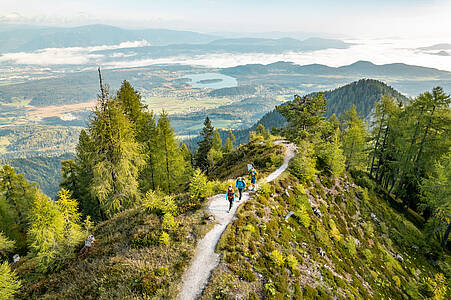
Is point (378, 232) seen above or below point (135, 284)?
below

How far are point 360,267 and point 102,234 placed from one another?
22175mm

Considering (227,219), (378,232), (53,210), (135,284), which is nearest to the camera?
(135,284)

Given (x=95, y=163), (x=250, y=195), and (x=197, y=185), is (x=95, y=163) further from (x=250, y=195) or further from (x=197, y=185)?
(x=250, y=195)

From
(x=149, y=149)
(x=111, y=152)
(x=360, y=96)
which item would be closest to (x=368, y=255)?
(x=111, y=152)

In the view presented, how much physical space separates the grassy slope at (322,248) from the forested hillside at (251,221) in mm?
100

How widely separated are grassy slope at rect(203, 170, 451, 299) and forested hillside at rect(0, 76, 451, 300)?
0.33 feet

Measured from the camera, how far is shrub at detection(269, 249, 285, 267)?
13.5 metres

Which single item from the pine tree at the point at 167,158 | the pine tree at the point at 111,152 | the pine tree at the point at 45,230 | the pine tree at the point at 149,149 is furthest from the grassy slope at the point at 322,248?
the pine tree at the point at 149,149

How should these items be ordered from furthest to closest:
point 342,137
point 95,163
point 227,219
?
point 342,137
point 95,163
point 227,219

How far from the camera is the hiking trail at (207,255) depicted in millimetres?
11195

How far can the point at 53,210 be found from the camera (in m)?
15.6

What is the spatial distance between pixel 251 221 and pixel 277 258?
3.37 metres

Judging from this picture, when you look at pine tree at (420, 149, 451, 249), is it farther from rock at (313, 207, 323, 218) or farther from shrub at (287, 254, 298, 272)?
shrub at (287, 254, 298, 272)

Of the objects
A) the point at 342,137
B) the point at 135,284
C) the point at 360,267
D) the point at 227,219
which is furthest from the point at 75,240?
the point at 342,137
